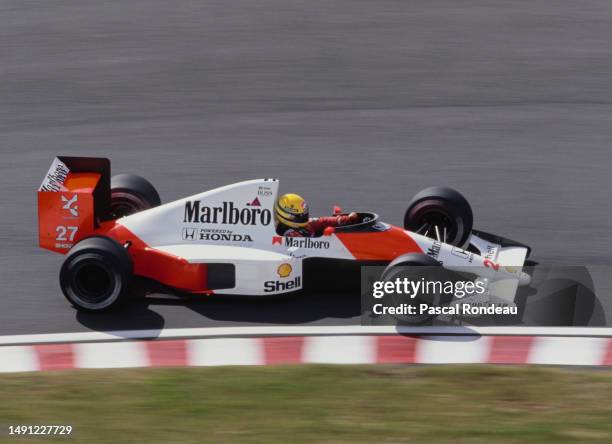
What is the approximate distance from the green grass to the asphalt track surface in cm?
128

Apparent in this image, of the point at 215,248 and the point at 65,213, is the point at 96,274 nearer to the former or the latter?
the point at 65,213

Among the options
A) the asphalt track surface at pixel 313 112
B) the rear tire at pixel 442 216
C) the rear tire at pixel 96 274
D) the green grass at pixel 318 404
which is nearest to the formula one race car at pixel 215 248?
the rear tire at pixel 96 274

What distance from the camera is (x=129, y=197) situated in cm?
1055

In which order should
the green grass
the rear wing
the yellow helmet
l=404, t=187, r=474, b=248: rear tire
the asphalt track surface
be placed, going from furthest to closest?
1. the asphalt track surface
2. l=404, t=187, r=474, b=248: rear tire
3. the rear wing
4. the yellow helmet
5. the green grass

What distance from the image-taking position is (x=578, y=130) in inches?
552

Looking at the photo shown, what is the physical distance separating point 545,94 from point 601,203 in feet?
11.4

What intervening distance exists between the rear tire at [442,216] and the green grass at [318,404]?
2.39 meters

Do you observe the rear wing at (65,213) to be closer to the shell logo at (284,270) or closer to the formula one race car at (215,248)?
the formula one race car at (215,248)

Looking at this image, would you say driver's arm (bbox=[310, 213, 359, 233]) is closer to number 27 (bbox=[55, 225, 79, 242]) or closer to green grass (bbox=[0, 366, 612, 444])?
green grass (bbox=[0, 366, 612, 444])

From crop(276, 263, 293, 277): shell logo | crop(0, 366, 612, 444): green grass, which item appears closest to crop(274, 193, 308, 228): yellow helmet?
crop(276, 263, 293, 277): shell logo

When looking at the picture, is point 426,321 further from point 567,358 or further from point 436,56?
point 436,56

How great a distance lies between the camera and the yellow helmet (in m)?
9.63

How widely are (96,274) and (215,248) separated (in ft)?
3.46

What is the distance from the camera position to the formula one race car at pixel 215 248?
30.5ft
